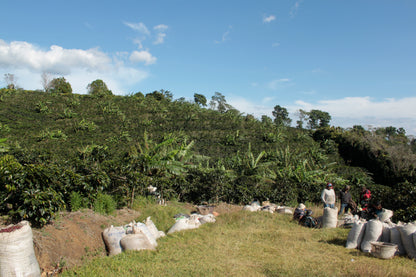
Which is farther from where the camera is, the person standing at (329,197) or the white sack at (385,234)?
the person standing at (329,197)

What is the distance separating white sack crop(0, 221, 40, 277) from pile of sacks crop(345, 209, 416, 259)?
5710 mm

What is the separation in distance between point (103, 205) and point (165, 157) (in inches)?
183

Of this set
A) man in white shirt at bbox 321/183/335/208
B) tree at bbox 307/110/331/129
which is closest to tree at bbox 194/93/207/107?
tree at bbox 307/110/331/129

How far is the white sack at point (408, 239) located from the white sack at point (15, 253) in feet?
20.6

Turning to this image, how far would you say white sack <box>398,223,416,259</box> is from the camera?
5.41 metres

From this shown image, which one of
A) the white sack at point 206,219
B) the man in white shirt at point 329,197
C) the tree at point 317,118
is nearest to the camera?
the white sack at point 206,219

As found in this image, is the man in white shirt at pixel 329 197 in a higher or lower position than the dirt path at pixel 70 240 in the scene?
higher

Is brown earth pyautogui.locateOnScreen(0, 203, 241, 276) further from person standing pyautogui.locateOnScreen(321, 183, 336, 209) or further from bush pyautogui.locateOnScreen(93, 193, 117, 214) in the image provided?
person standing pyautogui.locateOnScreen(321, 183, 336, 209)

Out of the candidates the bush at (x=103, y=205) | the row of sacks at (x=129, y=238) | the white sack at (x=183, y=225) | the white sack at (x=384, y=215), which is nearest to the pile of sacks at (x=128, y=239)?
the row of sacks at (x=129, y=238)

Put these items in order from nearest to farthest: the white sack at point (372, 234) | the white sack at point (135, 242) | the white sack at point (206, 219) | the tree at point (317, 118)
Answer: the white sack at point (135, 242)
the white sack at point (372, 234)
the white sack at point (206, 219)
the tree at point (317, 118)

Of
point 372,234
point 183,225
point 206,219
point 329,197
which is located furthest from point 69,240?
point 329,197

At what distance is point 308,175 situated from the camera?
541 inches

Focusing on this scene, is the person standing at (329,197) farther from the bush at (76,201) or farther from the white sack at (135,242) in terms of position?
the bush at (76,201)

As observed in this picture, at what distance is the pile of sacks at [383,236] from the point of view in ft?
18.0
